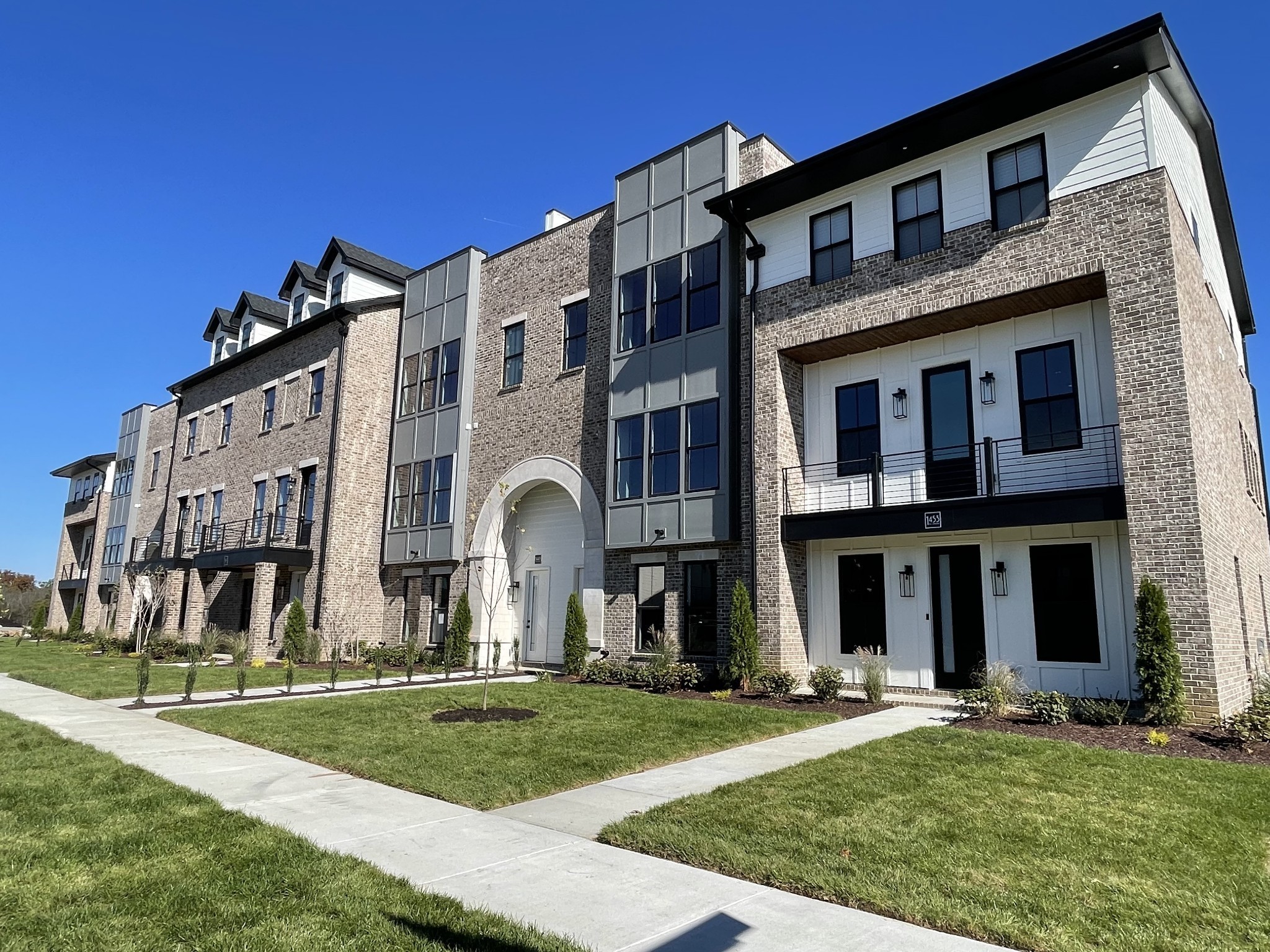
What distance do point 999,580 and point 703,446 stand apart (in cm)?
651

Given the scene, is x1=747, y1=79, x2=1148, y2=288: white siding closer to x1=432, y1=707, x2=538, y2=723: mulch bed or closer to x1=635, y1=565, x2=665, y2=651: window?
x1=635, y1=565, x2=665, y2=651: window

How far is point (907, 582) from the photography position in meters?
15.2

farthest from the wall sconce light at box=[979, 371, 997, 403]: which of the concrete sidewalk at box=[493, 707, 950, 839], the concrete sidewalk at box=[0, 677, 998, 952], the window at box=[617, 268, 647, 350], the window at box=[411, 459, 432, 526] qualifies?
the window at box=[411, 459, 432, 526]

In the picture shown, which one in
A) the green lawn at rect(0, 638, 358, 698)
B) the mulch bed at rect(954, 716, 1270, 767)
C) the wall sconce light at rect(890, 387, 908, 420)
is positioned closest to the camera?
the mulch bed at rect(954, 716, 1270, 767)

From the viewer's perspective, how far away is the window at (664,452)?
1800 centimetres

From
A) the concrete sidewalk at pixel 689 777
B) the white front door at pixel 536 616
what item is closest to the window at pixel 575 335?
the white front door at pixel 536 616

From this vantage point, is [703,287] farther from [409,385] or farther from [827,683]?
[409,385]

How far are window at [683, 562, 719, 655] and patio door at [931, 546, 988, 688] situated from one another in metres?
4.37

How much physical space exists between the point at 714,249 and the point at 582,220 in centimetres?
521

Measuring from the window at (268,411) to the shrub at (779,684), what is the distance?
2210cm

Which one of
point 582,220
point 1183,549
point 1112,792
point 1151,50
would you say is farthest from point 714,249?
point 1112,792

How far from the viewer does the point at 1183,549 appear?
36.6 ft

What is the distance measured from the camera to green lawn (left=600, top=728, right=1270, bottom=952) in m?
4.50

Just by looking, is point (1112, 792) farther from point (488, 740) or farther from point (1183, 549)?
point (488, 740)
